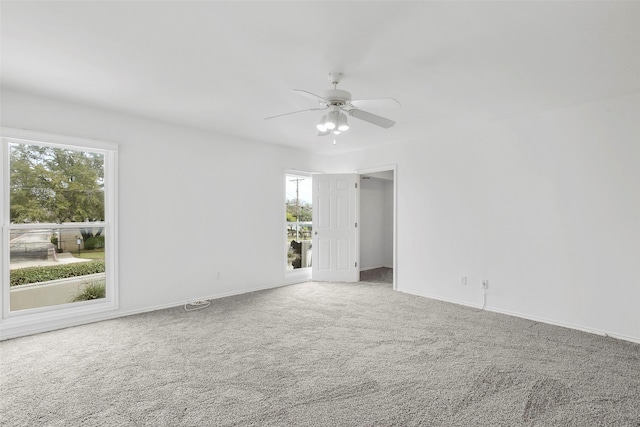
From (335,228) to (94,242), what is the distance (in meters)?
3.69

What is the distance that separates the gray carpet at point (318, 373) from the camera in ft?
6.82

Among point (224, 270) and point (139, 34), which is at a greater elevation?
point (139, 34)

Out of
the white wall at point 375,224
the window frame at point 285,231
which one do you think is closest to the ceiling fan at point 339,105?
the window frame at point 285,231

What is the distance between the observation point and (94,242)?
3.89m

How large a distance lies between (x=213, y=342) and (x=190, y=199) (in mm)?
2126

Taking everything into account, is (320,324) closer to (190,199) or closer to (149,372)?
(149,372)

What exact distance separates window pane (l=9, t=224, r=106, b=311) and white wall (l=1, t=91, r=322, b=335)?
0.29m

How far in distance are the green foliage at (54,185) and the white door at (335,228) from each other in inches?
134

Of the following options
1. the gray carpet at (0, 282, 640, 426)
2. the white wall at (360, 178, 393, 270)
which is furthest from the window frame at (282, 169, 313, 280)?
the gray carpet at (0, 282, 640, 426)

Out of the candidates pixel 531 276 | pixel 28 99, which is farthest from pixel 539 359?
pixel 28 99

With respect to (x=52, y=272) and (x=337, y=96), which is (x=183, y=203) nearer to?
(x=52, y=272)

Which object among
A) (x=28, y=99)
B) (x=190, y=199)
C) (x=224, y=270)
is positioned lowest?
(x=224, y=270)

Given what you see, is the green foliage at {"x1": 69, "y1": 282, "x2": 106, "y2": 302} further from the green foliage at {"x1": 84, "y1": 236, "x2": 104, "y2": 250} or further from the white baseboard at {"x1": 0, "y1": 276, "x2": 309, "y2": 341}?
the green foliage at {"x1": 84, "y1": 236, "x2": 104, "y2": 250}

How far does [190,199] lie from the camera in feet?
15.0
